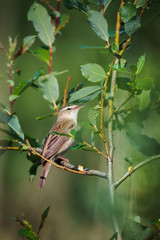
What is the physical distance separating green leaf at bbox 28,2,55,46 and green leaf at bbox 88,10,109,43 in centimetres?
18

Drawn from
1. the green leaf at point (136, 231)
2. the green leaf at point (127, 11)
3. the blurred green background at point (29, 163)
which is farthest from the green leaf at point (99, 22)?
the blurred green background at point (29, 163)

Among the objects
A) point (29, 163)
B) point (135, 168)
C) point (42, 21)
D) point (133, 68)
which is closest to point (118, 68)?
point (133, 68)

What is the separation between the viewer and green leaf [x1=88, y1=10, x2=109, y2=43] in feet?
1.81

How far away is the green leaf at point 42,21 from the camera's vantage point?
0.69 metres

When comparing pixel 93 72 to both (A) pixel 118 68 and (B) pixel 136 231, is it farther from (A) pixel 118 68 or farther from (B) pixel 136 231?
(B) pixel 136 231

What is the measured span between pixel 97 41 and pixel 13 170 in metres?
1.48

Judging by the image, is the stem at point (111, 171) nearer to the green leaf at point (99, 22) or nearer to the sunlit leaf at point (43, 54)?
the green leaf at point (99, 22)

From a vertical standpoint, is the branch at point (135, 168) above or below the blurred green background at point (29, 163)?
above

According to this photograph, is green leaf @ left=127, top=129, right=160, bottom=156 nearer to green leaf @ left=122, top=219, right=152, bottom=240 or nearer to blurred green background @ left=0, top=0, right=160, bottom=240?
green leaf @ left=122, top=219, right=152, bottom=240

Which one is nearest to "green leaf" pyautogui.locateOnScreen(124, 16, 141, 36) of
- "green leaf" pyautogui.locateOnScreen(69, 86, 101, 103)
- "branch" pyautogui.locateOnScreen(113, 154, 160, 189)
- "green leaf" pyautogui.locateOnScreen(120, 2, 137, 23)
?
"green leaf" pyautogui.locateOnScreen(120, 2, 137, 23)

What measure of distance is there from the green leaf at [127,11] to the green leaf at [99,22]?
0.13 ft

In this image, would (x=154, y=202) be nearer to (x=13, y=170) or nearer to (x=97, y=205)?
(x=97, y=205)

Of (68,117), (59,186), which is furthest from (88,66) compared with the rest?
(59,186)

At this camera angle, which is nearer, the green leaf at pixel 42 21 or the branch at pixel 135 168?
the branch at pixel 135 168
